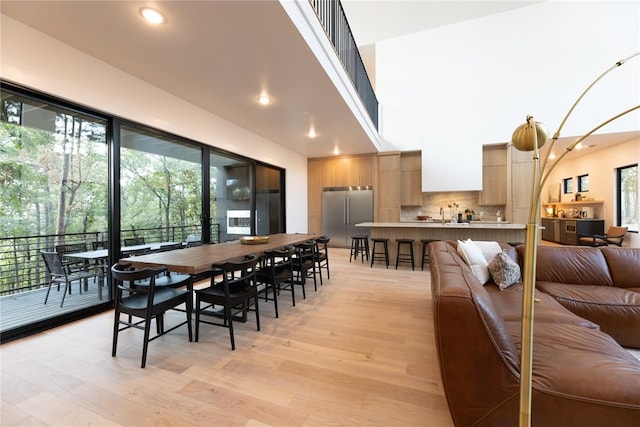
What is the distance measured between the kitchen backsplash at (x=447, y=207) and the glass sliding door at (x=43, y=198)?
6519 mm

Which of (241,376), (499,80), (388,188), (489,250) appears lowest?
(241,376)

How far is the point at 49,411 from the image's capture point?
155 centimetres

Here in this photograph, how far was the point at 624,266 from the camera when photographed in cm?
256

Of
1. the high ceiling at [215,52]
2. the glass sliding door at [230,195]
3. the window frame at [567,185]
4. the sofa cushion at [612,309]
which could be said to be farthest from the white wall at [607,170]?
the glass sliding door at [230,195]

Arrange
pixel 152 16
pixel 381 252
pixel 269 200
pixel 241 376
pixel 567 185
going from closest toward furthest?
pixel 241 376, pixel 152 16, pixel 381 252, pixel 269 200, pixel 567 185

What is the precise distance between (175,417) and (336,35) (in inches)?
177

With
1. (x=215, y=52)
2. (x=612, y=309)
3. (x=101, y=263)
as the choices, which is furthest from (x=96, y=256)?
(x=612, y=309)

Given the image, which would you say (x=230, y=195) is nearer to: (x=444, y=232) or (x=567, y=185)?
(x=444, y=232)

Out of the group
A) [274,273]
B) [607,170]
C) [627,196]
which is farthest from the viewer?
[607,170]

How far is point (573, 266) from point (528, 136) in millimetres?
2583

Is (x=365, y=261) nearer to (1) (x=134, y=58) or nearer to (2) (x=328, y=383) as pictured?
(2) (x=328, y=383)

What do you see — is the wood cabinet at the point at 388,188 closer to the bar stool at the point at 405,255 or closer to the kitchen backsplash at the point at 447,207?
the kitchen backsplash at the point at 447,207

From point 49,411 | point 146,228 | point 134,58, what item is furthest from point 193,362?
point 134,58

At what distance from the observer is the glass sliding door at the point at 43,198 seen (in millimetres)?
2502
